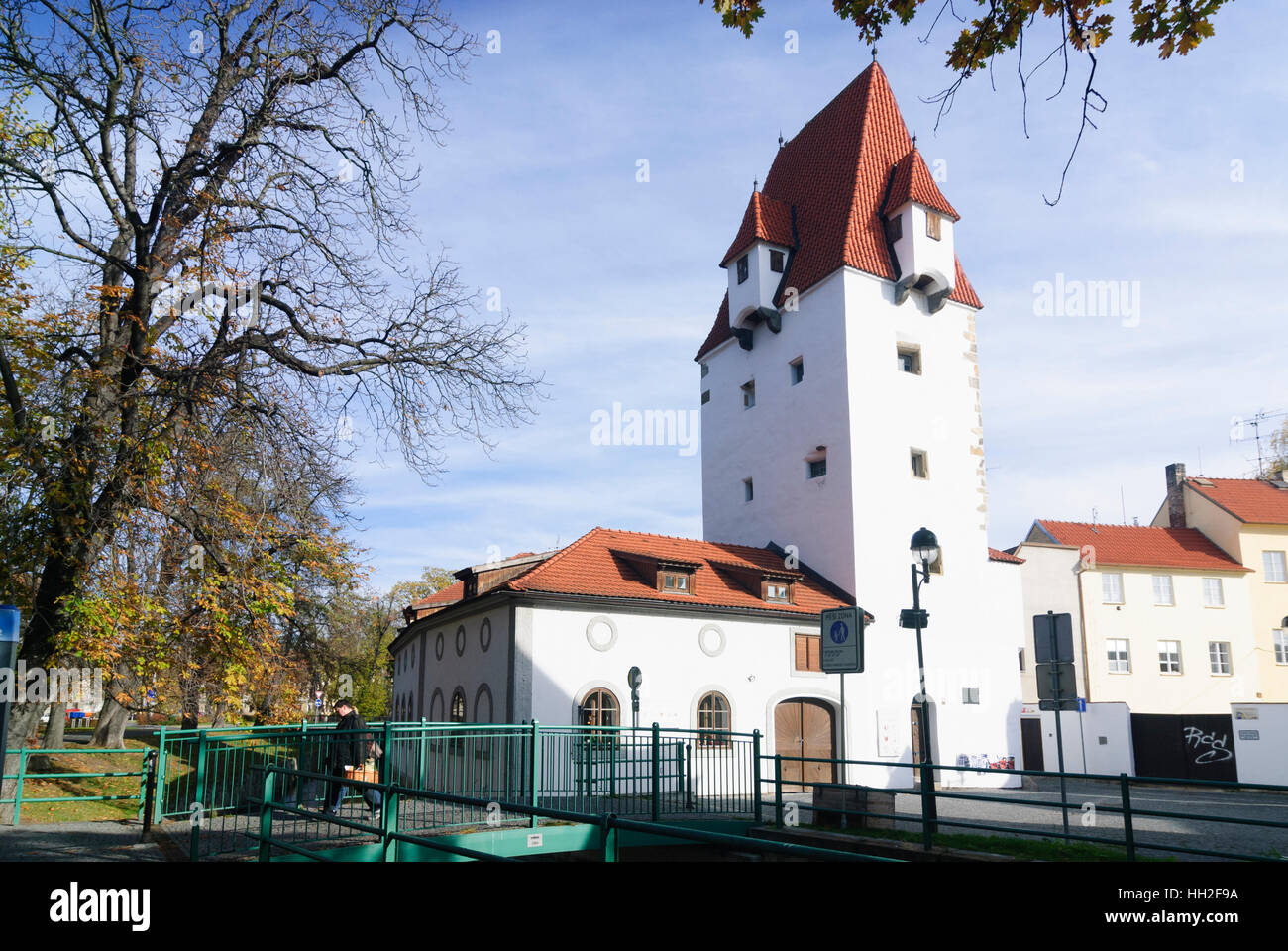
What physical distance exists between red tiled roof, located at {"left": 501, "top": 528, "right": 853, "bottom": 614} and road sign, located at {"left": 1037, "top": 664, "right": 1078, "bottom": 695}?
1147 centimetres

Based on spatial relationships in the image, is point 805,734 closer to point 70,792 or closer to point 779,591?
point 779,591

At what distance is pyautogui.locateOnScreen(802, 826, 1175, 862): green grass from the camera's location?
12059 millimetres

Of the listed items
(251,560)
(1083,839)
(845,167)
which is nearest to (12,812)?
(251,560)

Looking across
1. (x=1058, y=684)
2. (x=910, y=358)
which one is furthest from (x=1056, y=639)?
(x=910, y=358)

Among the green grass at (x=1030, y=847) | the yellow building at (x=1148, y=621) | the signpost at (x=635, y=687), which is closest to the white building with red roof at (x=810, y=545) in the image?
the signpost at (x=635, y=687)

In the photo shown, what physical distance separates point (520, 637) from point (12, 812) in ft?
34.6

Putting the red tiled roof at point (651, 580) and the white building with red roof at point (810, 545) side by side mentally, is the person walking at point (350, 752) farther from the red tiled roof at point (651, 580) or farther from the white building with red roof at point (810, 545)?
the red tiled roof at point (651, 580)

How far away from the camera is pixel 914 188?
Result: 32.8 m

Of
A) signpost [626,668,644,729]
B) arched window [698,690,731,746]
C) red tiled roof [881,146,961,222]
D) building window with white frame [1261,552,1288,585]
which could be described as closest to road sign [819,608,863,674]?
signpost [626,668,644,729]

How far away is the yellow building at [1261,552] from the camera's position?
4450cm

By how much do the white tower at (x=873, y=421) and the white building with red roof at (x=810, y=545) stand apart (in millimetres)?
78

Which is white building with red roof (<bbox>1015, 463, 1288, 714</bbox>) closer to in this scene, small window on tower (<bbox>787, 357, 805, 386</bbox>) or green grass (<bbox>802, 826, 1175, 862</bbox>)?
small window on tower (<bbox>787, 357, 805, 386</bbox>)
